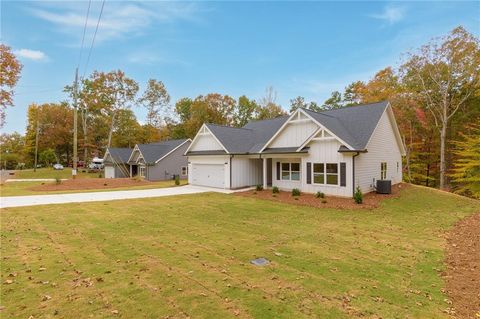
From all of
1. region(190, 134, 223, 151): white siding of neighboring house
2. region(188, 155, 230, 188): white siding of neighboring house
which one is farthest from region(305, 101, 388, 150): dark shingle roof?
region(190, 134, 223, 151): white siding of neighboring house

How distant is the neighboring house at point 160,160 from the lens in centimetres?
3120

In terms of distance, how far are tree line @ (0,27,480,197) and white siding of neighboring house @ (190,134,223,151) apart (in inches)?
734

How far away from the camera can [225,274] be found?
540 centimetres

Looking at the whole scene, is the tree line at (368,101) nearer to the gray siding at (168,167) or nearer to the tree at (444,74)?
the tree at (444,74)

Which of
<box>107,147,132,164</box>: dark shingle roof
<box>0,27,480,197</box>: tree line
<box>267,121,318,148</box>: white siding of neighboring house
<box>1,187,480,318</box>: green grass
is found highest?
<box>0,27,480,197</box>: tree line

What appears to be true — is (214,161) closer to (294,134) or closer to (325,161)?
(294,134)

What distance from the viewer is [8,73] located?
80.2 ft

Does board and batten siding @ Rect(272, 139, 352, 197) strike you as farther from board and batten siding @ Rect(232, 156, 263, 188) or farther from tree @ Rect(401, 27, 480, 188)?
tree @ Rect(401, 27, 480, 188)

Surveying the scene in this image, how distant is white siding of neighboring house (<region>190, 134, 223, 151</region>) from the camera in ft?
75.2

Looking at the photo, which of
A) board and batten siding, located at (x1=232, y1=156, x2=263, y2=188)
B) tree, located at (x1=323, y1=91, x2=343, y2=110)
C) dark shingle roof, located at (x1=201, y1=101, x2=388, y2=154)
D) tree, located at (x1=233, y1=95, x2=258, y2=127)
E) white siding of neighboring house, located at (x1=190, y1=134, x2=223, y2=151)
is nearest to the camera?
dark shingle roof, located at (x1=201, y1=101, x2=388, y2=154)

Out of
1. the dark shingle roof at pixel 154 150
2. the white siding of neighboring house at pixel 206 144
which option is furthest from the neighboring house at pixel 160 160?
the white siding of neighboring house at pixel 206 144

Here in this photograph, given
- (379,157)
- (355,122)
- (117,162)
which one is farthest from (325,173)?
(117,162)

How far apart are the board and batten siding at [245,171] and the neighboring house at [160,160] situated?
1358cm

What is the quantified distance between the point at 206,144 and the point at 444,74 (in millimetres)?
24175
